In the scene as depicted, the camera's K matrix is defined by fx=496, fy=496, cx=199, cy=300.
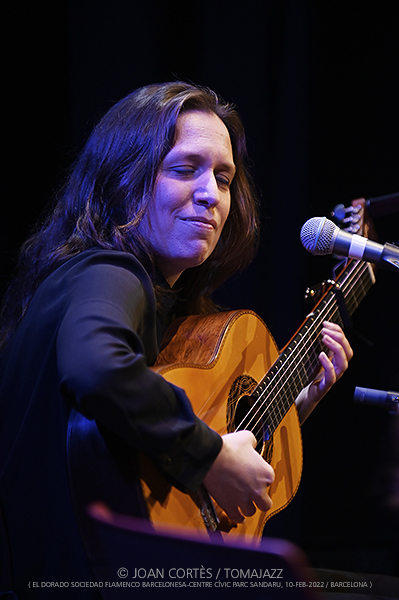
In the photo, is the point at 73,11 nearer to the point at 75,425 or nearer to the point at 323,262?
the point at 323,262

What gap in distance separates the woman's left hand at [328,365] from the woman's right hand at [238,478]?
0.64 m

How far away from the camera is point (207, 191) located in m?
1.46

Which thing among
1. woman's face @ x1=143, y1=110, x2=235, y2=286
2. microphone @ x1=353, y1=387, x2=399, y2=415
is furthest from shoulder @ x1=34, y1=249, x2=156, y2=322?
microphone @ x1=353, y1=387, x2=399, y2=415

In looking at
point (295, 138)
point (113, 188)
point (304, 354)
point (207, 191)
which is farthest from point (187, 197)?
point (295, 138)

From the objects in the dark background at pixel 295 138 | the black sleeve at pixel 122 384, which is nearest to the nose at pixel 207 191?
the black sleeve at pixel 122 384

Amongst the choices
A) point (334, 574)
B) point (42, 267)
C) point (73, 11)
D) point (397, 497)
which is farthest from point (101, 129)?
point (334, 574)

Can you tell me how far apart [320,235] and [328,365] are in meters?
0.65

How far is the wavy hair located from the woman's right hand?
533 mm

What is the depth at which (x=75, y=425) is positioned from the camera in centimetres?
105

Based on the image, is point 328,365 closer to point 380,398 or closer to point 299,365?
point 299,365

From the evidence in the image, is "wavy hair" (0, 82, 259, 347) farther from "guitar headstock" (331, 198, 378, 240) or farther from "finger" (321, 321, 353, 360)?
"finger" (321, 321, 353, 360)

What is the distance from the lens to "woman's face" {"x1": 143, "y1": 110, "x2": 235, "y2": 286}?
1.44 metres

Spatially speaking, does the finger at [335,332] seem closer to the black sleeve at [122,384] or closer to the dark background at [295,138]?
the dark background at [295,138]

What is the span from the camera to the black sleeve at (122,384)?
0.91 m
